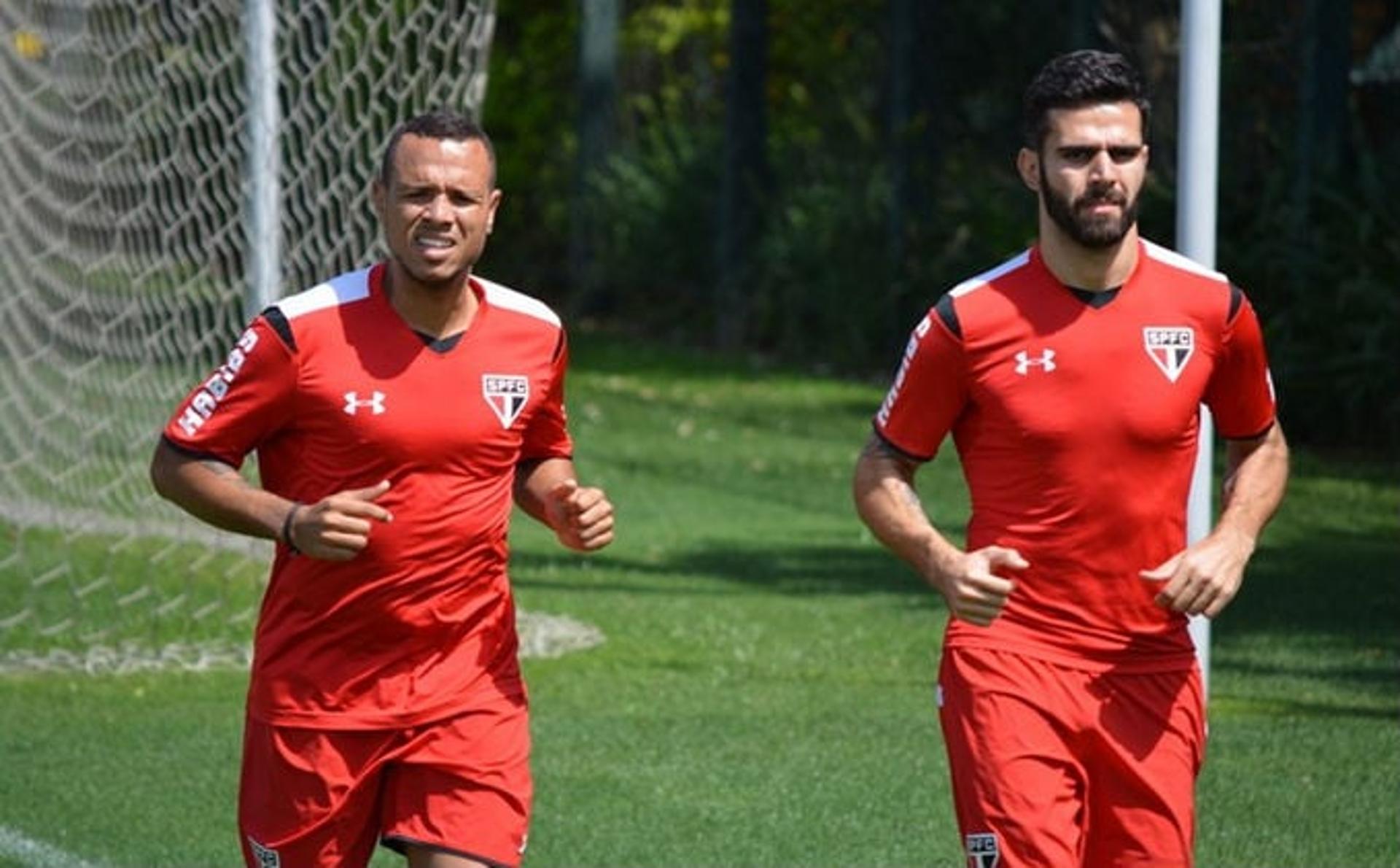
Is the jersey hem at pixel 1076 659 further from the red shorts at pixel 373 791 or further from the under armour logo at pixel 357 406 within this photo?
the under armour logo at pixel 357 406

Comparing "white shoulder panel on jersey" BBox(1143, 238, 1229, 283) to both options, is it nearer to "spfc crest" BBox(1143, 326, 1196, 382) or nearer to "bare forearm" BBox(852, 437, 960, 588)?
"spfc crest" BBox(1143, 326, 1196, 382)

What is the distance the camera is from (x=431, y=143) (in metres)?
6.07

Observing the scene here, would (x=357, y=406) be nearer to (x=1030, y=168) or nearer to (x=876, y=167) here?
(x=1030, y=168)

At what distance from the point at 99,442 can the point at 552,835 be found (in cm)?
554

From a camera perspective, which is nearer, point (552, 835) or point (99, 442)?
point (552, 835)

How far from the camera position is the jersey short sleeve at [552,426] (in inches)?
250

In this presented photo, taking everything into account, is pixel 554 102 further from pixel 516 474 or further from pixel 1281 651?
pixel 516 474

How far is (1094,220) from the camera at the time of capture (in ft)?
18.8

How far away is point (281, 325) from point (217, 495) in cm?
40

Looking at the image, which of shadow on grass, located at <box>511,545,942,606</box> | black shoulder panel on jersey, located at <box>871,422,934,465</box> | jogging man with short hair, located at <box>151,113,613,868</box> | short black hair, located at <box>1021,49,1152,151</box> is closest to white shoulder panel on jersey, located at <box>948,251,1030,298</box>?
short black hair, located at <box>1021,49,1152,151</box>

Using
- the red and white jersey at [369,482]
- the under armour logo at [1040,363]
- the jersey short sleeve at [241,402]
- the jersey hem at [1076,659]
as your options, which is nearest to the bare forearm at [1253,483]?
the jersey hem at [1076,659]

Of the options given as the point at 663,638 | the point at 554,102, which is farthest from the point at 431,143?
the point at 554,102

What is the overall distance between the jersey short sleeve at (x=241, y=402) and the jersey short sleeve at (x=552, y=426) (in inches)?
23.9

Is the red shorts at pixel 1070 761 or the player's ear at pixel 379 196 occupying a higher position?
the player's ear at pixel 379 196
